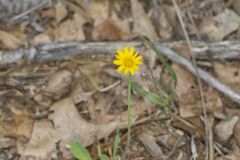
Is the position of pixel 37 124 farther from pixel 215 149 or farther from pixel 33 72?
pixel 215 149

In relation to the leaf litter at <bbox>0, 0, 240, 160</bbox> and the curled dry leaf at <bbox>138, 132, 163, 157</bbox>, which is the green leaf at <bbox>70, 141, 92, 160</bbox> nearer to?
the leaf litter at <bbox>0, 0, 240, 160</bbox>

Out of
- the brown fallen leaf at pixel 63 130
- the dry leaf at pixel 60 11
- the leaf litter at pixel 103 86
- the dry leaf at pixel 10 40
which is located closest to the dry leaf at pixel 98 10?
the leaf litter at pixel 103 86

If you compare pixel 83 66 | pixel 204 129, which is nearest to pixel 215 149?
pixel 204 129

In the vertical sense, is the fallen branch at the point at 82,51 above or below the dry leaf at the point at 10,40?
below

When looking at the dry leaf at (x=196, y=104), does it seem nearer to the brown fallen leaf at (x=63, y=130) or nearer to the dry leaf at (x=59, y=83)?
the brown fallen leaf at (x=63, y=130)

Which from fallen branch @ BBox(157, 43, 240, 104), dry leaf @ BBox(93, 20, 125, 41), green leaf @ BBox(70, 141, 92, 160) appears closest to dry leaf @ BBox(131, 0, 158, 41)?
dry leaf @ BBox(93, 20, 125, 41)

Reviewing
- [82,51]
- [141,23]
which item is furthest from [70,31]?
[141,23]
